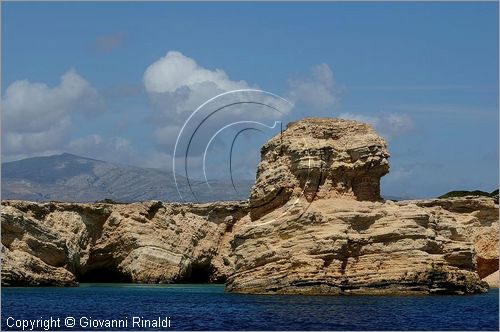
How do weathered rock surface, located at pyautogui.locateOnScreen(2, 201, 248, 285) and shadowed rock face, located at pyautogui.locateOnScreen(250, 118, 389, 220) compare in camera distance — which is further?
weathered rock surface, located at pyautogui.locateOnScreen(2, 201, 248, 285)

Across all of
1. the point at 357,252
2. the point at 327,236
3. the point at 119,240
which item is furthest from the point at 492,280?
the point at 119,240

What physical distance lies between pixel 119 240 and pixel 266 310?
34374 mm

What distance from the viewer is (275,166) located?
61938 mm

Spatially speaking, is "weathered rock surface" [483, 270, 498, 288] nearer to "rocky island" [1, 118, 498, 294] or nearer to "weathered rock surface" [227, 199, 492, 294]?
"rocky island" [1, 118, 498, 294]

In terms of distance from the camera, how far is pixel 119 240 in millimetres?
80125

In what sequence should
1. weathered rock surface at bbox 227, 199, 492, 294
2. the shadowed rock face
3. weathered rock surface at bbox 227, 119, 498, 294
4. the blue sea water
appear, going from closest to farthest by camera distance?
the blue sea water → weathered rock surface at bbox 227, 199, 492, 294 → weathered rock surface at bbox 227, 119, 498, 294 → the shadowed rock face

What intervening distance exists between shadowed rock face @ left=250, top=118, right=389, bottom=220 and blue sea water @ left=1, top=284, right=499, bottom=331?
24.3 ft

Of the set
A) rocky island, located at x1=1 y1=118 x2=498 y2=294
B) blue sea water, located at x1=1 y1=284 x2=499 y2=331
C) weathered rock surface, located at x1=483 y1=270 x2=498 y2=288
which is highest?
rocky island, located at x1=1 y1=118 x2=498 y2=294

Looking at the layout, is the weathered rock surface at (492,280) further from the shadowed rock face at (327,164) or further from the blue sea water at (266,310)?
the shadowed rock face at (327,164)

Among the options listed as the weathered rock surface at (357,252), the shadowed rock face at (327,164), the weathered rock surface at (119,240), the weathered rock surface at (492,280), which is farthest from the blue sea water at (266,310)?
the weathered rock surface at (492,280)

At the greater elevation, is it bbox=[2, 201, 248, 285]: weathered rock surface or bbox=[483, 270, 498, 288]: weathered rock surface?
bbox=[2, 201, 248, 285]: weathered rock surface

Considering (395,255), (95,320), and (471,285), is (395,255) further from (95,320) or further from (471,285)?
(95,320)

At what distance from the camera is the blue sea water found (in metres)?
42.0

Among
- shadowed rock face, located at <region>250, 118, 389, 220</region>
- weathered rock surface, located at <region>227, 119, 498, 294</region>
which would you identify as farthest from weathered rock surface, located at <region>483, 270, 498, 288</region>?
shadowed rock face, located at <region>250, 118, 389, 220</region>
